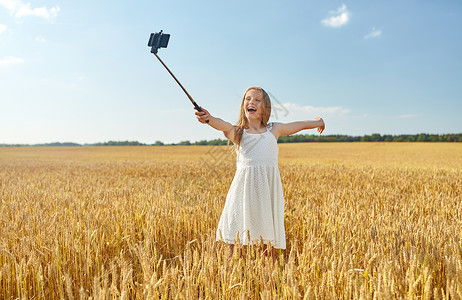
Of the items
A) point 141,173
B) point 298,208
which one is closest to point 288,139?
point 141,173

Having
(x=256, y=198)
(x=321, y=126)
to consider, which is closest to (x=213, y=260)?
(x=256, y=198)

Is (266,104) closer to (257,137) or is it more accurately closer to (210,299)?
Answer: (257,137)

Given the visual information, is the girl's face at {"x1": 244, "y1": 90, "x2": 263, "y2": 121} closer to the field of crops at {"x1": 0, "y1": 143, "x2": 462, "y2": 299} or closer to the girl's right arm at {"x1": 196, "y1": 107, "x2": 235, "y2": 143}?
the girl's right arm at {"x1": 196, "y1": 107, "x2": 235, "y2": 143}

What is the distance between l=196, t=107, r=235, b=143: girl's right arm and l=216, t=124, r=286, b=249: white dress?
0.16 meters

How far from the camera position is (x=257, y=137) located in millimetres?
3141

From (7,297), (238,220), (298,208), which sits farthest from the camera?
(298,208)

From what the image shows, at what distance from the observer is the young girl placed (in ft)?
9.75

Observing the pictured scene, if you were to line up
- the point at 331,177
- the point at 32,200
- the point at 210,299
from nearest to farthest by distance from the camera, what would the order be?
the point at 210,299 < the point at 32,200 < the point at 331,177

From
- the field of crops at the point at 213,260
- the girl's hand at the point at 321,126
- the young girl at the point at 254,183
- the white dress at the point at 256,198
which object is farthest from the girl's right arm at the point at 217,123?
the girl's hand at the point at 321,126

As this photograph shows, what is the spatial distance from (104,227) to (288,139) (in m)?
57.0

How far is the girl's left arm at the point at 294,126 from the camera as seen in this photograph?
335 cm

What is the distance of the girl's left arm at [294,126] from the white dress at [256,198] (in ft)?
0.63

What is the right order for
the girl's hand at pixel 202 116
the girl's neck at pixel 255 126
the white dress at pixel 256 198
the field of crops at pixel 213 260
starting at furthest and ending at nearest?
1. the girl's neck at pixel 255 126
2. the white dress at pixel 256 198
3. the girl's hand at pixel 202 116
4. the field of crops at pixel 213 260

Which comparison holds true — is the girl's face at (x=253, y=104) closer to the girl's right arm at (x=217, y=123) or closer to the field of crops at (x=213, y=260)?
the girl's right arm at (x=217, y=123)
